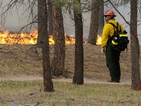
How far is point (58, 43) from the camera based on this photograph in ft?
45.4

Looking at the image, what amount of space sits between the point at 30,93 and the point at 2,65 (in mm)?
6416

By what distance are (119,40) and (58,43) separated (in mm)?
2243

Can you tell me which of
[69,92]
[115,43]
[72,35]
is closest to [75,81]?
[115,43]

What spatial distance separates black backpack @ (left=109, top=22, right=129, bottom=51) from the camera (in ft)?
40.5

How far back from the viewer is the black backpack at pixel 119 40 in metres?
12.3

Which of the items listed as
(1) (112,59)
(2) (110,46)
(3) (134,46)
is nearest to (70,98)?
(3) (134,46)

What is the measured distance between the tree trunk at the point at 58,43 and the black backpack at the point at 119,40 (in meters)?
1.77

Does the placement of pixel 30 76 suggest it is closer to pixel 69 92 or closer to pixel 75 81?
pixel 75 81

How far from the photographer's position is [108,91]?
407 inches

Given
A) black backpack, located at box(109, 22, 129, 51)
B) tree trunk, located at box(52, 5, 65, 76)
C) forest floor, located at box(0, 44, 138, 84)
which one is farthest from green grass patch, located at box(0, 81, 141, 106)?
tree trunk, located at box(52, 5, 65, 76)

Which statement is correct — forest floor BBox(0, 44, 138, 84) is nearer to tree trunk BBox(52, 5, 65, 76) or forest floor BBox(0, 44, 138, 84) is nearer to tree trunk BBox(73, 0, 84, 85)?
tree trunk BBox(52, 5, 65, 76)

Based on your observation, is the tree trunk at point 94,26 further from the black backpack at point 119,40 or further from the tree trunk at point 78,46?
the tree trunk at point 78,46

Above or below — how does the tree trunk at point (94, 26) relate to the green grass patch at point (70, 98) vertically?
above

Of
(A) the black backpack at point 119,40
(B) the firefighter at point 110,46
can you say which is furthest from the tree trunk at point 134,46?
(B) the firefighter at point 110,46
